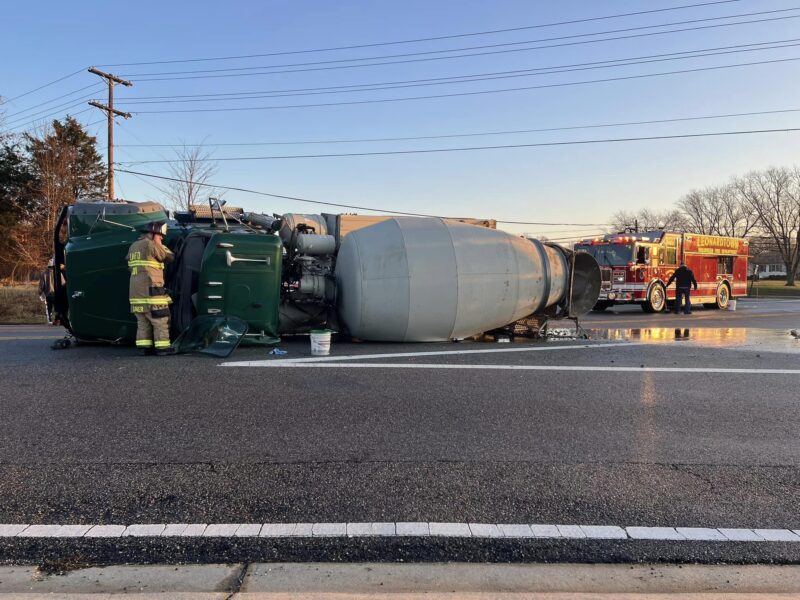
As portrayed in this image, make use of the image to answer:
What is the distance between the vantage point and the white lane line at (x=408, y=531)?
292cm

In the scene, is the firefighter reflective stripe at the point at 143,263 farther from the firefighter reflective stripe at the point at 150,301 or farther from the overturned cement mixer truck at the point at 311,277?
the overturned cement mixer truck at the point at 311,277

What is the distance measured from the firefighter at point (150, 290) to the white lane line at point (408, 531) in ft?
17.2

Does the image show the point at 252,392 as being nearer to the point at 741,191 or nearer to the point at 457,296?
the point at 457,296

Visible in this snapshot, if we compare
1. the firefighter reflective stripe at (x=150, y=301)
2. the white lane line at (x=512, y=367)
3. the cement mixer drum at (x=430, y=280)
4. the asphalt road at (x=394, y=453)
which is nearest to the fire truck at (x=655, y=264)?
the cement mixer drum at (x=430, y=280)

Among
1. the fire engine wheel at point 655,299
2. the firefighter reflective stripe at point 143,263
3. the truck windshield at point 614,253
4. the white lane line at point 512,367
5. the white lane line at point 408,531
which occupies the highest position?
the truck windshield at point 614,253

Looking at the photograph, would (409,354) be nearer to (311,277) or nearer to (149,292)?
(311,277)

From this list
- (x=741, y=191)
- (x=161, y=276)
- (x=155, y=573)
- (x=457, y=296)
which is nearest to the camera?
(x=155, y=573)

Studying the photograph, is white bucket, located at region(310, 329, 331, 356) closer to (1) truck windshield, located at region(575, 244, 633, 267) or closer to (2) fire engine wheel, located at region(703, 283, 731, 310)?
(1) truck windshield, located at region(575, 244, 633, 267)

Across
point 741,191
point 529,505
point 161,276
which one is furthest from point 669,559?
point 741,191

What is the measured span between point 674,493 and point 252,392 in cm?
408

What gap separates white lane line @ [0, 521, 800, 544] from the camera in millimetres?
2916

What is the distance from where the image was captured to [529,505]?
3.29m

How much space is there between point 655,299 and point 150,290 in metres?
17.6

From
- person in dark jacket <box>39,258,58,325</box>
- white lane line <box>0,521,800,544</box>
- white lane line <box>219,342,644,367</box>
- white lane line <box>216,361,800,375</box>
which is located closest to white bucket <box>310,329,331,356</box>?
white lane line <box>219,342,644,367</box>
